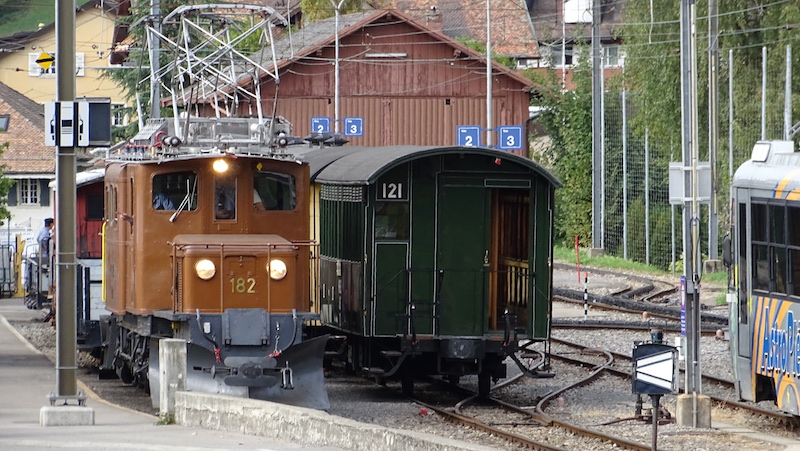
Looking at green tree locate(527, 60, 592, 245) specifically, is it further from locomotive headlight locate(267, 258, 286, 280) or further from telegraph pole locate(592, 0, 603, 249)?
locomotive headlight locate(267, 258, 286, 280)

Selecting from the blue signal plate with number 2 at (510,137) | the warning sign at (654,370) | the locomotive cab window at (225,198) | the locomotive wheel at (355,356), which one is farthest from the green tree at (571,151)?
the warning sign at (654,370)

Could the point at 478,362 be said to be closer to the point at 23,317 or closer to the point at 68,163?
the point at 68,163

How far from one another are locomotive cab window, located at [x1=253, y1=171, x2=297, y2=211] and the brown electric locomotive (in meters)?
0.01

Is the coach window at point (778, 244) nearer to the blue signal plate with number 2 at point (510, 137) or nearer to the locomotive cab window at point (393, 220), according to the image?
the locomotive cab window at point (393, 220)

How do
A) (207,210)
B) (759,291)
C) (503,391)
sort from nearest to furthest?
(759,291)
(207,210)
(503,391)

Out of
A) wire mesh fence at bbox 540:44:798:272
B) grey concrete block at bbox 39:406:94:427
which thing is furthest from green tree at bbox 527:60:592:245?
grey concrete block at bbox 39:406:94:427

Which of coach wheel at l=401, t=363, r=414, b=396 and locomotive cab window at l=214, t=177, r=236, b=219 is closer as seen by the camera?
locomotive cab window at l=214, t=177, r=236, b=219

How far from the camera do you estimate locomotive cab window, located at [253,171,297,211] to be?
53.8 ft

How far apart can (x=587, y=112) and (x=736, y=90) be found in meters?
13.9

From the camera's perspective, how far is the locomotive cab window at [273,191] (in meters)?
16.4

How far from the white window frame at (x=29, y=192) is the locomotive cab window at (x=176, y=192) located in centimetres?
4215

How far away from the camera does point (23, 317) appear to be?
98.0ft

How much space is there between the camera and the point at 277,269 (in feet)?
51.0

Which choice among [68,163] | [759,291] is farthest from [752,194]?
[68,163]
